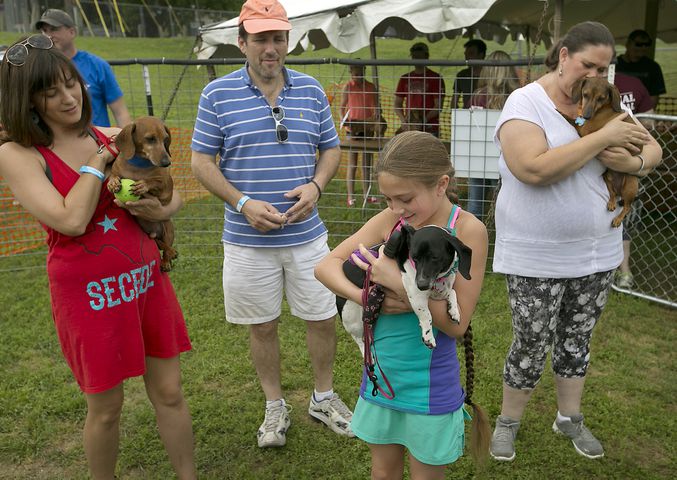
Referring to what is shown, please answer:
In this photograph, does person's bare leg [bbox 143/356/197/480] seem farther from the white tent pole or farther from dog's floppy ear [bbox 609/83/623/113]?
the white tent pole

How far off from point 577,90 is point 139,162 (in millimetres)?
1792

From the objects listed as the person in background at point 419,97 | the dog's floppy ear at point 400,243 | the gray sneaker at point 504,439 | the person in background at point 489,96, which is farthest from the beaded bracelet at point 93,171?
the person in background at point 419,97

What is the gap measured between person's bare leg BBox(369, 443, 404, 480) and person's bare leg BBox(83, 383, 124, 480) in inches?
40.9

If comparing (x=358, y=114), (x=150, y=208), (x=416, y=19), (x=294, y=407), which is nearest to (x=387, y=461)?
(x=150, y=208)

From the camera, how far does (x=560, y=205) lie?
107 inches

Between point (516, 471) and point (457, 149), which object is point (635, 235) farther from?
A: point (516, 471)

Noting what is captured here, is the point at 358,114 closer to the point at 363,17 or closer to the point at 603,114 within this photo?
the point at 363,17

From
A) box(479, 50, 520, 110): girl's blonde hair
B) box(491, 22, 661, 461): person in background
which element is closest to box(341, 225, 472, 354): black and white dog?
box(491, 22, 661, 461): person in background

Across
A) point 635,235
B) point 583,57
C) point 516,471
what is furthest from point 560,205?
point 635,235

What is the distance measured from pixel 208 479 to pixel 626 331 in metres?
3.25

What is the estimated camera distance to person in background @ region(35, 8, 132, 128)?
15.9ft

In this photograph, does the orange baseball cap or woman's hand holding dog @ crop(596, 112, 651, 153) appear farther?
the orange baseball cap

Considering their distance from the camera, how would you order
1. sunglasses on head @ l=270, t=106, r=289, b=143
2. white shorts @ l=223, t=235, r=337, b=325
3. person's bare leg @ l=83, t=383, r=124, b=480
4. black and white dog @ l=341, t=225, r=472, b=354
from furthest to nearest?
1. white shorts @ l=223, t=235, r=337, b=325
2. sunglasses on head @ l=270, t=106, r=289, b=143
3. person's bare leg @ l=83, t=383, r=124, b=480
4. black and white dog @ l=341, t=225, r=472, b=354

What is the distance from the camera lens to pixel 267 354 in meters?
3.37
